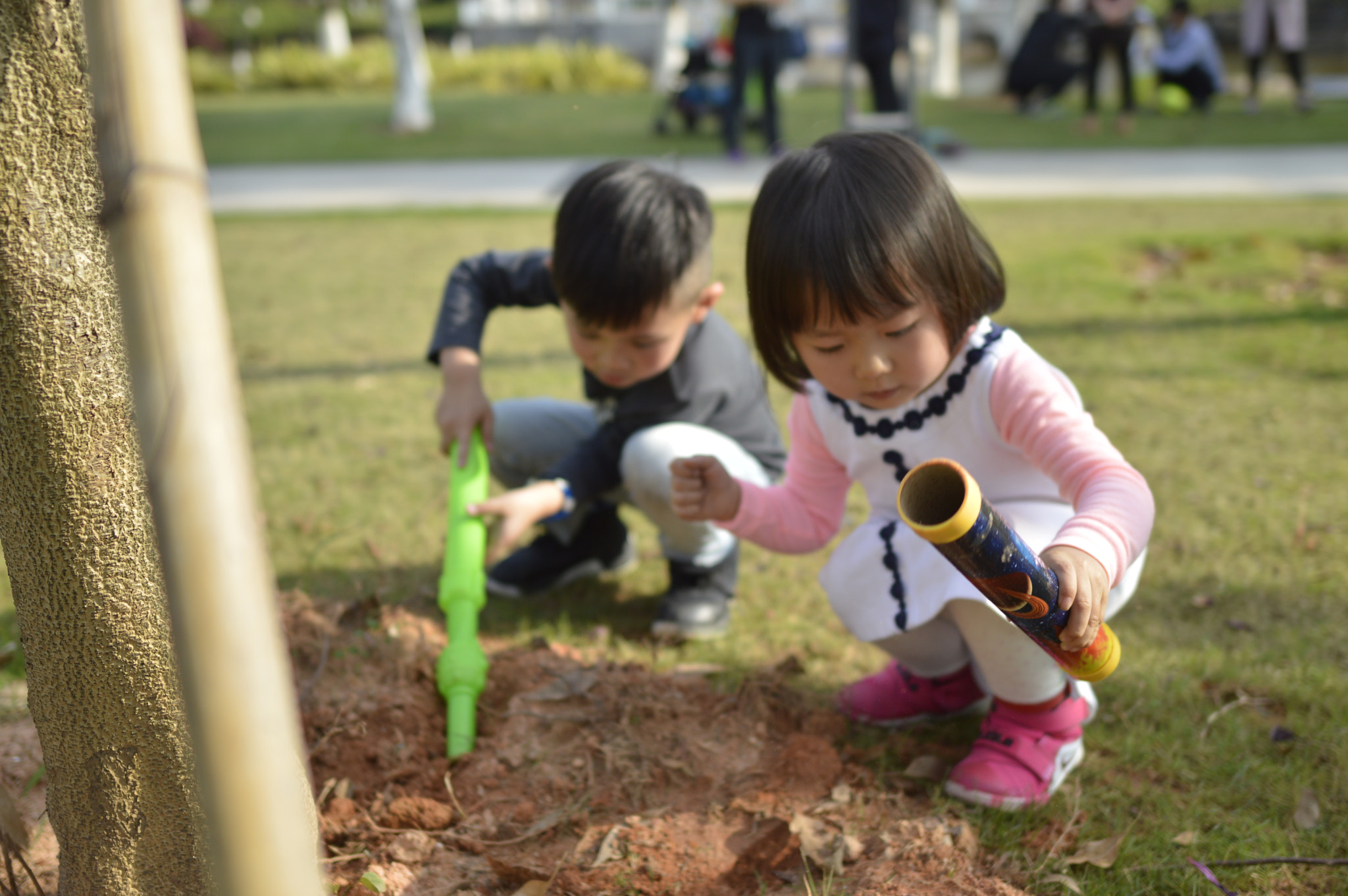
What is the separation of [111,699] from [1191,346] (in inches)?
151

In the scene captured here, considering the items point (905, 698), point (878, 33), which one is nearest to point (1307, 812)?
point (905, 698)

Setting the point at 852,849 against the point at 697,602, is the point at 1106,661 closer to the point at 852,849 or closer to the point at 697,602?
the point at 852,849

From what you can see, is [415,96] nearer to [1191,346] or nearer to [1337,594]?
[1191,346]

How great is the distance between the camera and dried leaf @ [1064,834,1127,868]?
5.05ft

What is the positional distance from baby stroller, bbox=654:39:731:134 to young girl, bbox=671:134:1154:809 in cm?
992

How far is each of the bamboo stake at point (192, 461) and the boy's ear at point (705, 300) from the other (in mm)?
1446

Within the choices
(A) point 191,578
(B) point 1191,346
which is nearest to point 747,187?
(B) point 1191,346

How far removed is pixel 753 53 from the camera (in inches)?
366

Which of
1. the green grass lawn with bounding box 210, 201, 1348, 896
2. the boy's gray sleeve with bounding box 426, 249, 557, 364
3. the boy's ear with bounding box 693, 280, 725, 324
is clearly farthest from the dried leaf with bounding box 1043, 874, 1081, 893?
the boy's gray sleeve with bounding box 426, 249, 557, 364

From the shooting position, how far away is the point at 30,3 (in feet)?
3.67

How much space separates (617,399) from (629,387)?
2.6 inches

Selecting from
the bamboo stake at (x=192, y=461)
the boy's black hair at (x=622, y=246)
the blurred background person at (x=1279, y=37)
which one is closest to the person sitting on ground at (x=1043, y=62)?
the blurred background person at (x=1279, y=37)

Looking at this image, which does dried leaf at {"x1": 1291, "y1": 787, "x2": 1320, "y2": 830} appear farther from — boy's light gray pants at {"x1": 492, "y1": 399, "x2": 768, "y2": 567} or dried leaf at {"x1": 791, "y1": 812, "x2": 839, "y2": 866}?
boy's light gray pants at {"x1": 492, "y1": 399, "x2": 768, "y2": 567}

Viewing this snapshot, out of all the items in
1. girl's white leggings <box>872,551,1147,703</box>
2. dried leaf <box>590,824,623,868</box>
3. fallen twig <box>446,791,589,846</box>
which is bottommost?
fallen twig <box>446,791,589,846</box>
